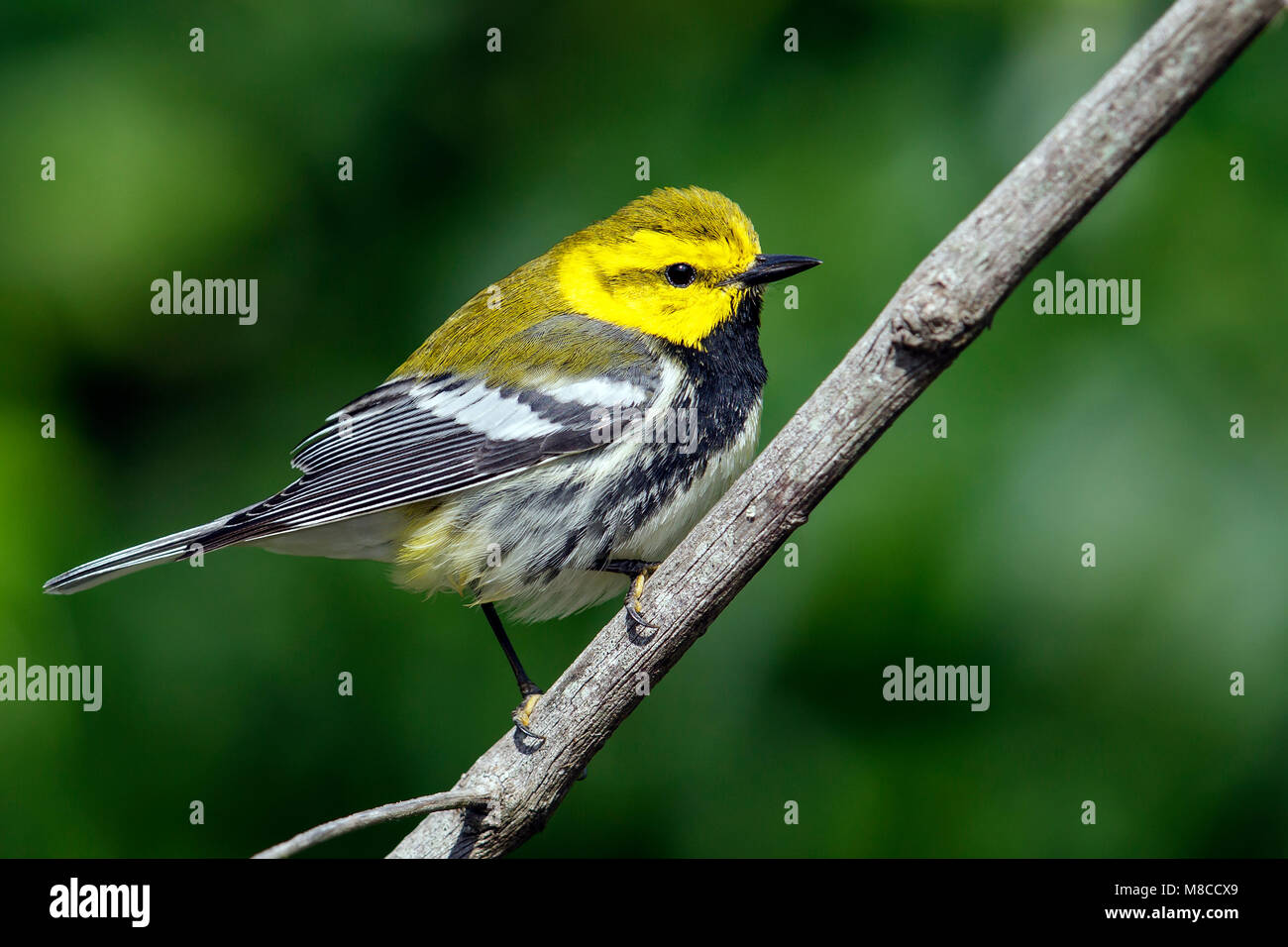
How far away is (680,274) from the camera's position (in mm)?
3088

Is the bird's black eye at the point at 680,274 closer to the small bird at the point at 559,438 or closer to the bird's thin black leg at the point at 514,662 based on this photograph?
the small bird at the point at 559,438

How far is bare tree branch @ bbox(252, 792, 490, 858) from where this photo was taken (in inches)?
76.5

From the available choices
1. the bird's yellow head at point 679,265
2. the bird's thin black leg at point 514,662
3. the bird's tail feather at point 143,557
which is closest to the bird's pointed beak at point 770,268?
the bird's yellow head at point 679,265

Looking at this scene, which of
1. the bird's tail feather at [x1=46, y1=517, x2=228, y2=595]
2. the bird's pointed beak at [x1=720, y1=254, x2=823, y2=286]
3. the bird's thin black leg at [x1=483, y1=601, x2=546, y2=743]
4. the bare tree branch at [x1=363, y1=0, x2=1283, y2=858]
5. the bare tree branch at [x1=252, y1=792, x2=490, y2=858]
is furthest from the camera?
the bird's thin black leg at [x1=483, y1=601, x2=546, y2=743]

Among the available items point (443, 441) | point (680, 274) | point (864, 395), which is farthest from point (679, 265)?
point (864, 395)

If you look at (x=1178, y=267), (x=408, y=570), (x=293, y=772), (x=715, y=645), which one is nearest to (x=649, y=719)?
(x=715, y=645)

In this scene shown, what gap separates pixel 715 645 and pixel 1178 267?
158 cm

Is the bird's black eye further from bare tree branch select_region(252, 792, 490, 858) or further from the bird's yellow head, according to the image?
bare tree branch select_region(252, 792, 490, 858)

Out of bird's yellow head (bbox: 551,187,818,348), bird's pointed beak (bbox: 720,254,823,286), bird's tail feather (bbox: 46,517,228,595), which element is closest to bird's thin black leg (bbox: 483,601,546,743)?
bird's tail feather (bbox: 46,517,228,595)

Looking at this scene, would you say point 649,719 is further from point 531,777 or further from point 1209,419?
point 1209,419

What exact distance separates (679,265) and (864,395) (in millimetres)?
1144

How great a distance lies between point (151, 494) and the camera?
3.45 m

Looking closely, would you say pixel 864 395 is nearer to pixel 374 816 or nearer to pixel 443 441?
pixel 374 816

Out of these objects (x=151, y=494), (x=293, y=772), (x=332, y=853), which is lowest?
(x=332, y=853)
